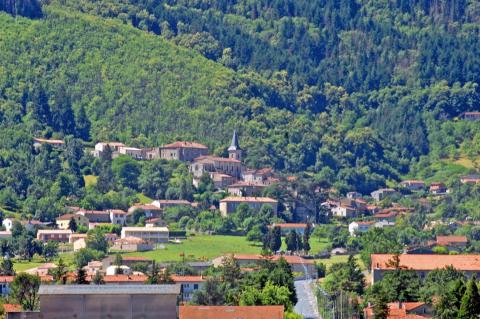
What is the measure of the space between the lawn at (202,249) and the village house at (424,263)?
22.9 meters

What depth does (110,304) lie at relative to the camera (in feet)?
337

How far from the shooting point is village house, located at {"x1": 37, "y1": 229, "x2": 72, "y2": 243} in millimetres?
187625

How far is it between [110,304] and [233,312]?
14409mm

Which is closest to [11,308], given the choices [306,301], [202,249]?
[306,301]

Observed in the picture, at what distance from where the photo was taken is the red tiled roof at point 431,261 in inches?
6127

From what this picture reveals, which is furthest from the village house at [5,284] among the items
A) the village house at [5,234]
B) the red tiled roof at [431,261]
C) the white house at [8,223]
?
the white house at [8,223]

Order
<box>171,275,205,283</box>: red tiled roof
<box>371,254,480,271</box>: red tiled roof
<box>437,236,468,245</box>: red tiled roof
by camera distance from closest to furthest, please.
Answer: <box>171,275,205,283</box>: red tiled roof, <box>371,254,480,271</box>: red tiled roof, <box>437,236,468,245</box>: red tiled roof

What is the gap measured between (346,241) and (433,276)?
42.8m

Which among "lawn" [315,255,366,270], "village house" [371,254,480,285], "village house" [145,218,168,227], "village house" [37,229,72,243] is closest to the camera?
"village house" [371,254,480,285]

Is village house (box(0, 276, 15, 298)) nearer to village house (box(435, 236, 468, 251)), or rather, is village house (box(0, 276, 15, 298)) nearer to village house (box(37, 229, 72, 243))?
village house (box(37, 229, 72, 243))

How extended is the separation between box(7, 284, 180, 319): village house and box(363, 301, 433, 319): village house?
23.5m

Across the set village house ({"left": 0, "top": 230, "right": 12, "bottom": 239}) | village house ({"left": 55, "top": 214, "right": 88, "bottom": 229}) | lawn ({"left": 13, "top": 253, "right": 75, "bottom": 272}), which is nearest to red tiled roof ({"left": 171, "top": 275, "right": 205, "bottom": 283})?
lawn ({"left": 13, "top": 253, "right": 75, "bottom": 272})

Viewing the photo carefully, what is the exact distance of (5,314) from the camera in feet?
383

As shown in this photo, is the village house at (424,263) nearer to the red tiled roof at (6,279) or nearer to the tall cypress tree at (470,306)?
the red tiled roof at (6,279)
